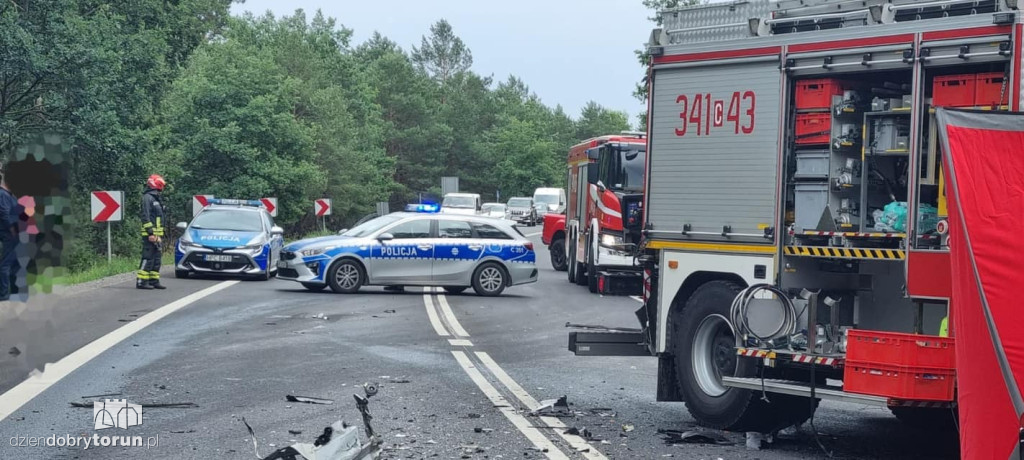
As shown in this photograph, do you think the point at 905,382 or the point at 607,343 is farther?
the point at 607,343

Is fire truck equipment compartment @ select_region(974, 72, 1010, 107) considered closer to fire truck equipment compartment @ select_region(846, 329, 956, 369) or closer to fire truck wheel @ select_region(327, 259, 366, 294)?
fire truck equipment compartment @ select_region(846, 329, 956, 369)

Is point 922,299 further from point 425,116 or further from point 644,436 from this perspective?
point 425,116

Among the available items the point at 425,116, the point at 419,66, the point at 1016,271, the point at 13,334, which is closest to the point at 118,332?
the point at 13,334

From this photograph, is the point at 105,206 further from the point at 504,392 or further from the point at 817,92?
the point at 817,92

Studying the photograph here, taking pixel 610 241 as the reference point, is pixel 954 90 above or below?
above

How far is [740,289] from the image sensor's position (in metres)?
9.22

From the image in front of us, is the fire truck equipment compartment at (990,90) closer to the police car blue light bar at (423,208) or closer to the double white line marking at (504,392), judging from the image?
the double white line marking at (504,392)

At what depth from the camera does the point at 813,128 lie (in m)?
8.87

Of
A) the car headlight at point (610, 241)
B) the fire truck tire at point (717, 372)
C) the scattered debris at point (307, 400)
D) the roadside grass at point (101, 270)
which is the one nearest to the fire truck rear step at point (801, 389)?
the fire truck tire at point (717, 372)

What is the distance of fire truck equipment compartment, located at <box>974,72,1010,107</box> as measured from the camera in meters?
7.53

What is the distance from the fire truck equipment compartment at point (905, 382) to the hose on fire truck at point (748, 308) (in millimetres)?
1153

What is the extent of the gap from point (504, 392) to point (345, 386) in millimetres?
1386

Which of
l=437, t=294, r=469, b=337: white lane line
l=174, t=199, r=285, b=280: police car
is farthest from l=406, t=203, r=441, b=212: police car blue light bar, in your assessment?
l=174, t=199, r=285, b=280: police car

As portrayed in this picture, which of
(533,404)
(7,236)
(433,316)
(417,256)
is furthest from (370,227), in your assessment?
(533,404)
